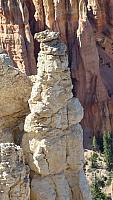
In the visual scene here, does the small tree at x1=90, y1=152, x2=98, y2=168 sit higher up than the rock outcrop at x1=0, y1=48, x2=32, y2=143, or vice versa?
the rock outcrop at x1=0, y1=48, x2=32, y2=143

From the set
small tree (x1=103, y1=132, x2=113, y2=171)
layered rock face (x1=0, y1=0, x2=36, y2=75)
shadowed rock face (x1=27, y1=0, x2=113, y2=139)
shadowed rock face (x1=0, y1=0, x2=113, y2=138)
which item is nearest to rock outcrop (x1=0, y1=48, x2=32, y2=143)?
small tree (x1=103, y1=132, x2=113, y2=171)

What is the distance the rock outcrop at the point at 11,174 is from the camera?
5.79 m

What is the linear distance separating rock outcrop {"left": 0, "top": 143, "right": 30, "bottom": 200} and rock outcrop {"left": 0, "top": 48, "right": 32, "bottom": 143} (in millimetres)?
897

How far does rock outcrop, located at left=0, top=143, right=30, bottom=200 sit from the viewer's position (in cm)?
579

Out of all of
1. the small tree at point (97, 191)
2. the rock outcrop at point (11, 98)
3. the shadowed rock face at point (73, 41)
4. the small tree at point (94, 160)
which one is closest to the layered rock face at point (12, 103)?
the rock outcrop at point (11, 98)

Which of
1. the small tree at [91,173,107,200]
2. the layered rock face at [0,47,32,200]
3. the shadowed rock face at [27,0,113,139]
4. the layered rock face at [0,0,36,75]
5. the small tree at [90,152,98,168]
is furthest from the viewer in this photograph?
the shadowed rock face at [27,0,113,139]

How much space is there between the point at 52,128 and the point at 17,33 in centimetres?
2822

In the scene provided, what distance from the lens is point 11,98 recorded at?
670 centimetres

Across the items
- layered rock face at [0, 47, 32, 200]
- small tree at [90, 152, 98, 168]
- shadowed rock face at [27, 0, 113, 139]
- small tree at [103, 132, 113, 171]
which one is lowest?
small tree at [90, 152, 98, 168]

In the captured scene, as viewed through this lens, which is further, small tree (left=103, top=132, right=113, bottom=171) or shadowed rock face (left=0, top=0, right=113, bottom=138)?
shadowed rock face (left=0, top=0, right=113, bottom=138)

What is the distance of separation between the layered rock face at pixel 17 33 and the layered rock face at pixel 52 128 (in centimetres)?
2742

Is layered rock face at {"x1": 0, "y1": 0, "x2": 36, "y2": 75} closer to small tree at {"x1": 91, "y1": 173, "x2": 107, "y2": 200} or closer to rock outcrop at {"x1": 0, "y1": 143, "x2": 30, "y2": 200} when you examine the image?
small tree at {"x1": 91, "y1": 173, "x2": 107, "y2": 200}

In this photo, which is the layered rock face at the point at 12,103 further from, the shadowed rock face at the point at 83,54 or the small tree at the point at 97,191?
the shadowed rock face at the point at 83,54

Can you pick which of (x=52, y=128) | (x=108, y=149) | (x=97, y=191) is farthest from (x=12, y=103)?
(x=108, y=149)
